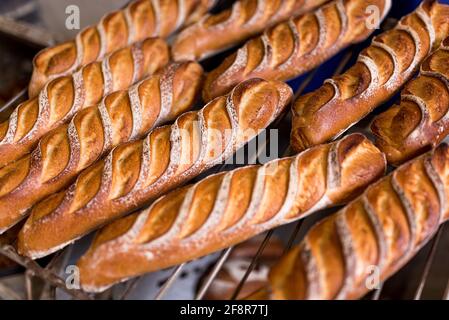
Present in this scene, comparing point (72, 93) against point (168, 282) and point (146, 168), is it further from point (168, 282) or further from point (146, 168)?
point (168, 282)

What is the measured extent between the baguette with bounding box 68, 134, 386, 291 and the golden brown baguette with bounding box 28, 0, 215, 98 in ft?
2.56

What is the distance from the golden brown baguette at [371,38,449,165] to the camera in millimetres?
1560

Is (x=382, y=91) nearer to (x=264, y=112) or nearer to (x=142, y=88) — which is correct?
(x=264, y=112)

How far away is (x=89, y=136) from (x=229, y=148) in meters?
0.44

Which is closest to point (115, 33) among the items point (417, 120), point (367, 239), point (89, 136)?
point (89, 136)

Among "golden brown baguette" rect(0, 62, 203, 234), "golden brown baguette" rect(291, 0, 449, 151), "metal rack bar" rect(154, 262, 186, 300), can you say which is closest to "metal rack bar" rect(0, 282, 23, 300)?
"golden brown baguette" rect(0, 62, 203, 234)

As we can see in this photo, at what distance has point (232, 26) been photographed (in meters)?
2.10

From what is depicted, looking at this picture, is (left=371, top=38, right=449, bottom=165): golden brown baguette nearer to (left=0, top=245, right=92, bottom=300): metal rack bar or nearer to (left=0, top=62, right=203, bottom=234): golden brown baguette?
(left=0, top=62, right=203, bottom=234): golden brown baguette

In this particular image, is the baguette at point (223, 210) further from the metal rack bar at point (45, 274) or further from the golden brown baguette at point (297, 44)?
the golden brown baguette at point (297, 44)

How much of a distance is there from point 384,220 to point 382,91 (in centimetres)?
58
